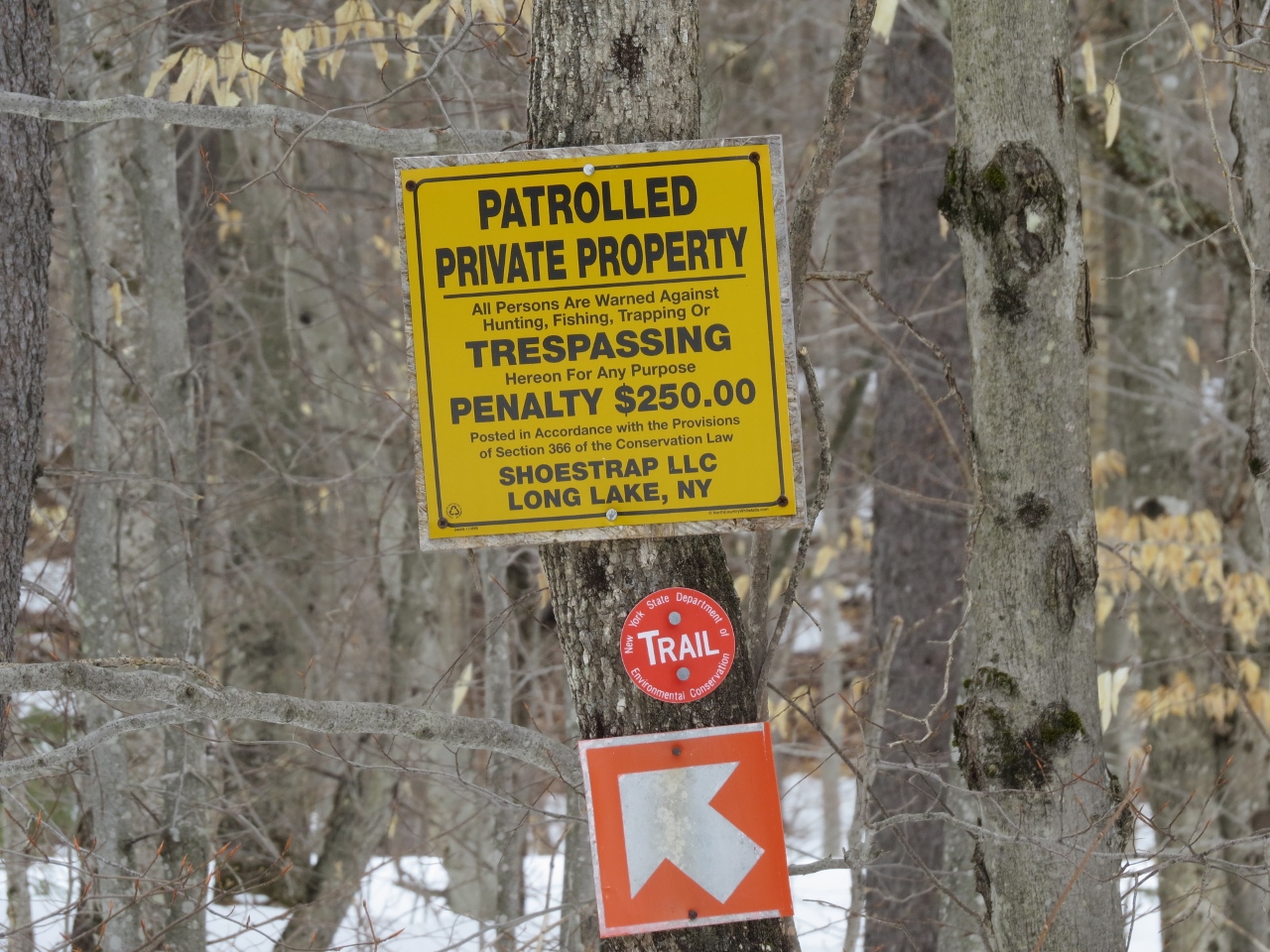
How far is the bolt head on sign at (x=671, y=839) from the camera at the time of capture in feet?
7.70

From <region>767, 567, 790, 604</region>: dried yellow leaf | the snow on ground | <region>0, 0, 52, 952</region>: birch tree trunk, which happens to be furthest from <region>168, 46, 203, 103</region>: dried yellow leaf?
the snow on ground

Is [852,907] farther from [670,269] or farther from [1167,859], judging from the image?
[670,269]

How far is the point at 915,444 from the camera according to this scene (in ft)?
23.8

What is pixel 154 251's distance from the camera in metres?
5.04

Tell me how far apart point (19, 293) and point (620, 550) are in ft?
6.88

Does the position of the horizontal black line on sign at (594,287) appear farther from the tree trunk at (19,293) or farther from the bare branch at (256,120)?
the tree trunk at (19,293)

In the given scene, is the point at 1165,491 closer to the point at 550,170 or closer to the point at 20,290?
the point at 550,170

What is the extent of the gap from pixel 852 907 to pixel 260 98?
5.25 meters

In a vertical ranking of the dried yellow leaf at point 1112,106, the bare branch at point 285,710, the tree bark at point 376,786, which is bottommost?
the tree bark at point 376,786

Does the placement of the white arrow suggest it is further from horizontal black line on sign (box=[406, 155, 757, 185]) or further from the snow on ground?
the snow on ground

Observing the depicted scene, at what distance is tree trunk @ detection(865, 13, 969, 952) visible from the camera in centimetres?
689

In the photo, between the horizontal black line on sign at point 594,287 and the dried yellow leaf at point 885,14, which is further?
the dried yellow leaf at point 885,14

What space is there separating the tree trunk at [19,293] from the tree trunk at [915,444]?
4.54 m

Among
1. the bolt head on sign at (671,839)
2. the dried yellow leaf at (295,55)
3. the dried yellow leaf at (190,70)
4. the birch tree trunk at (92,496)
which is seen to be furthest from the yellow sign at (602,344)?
the birch tree trunk at (92,496)
